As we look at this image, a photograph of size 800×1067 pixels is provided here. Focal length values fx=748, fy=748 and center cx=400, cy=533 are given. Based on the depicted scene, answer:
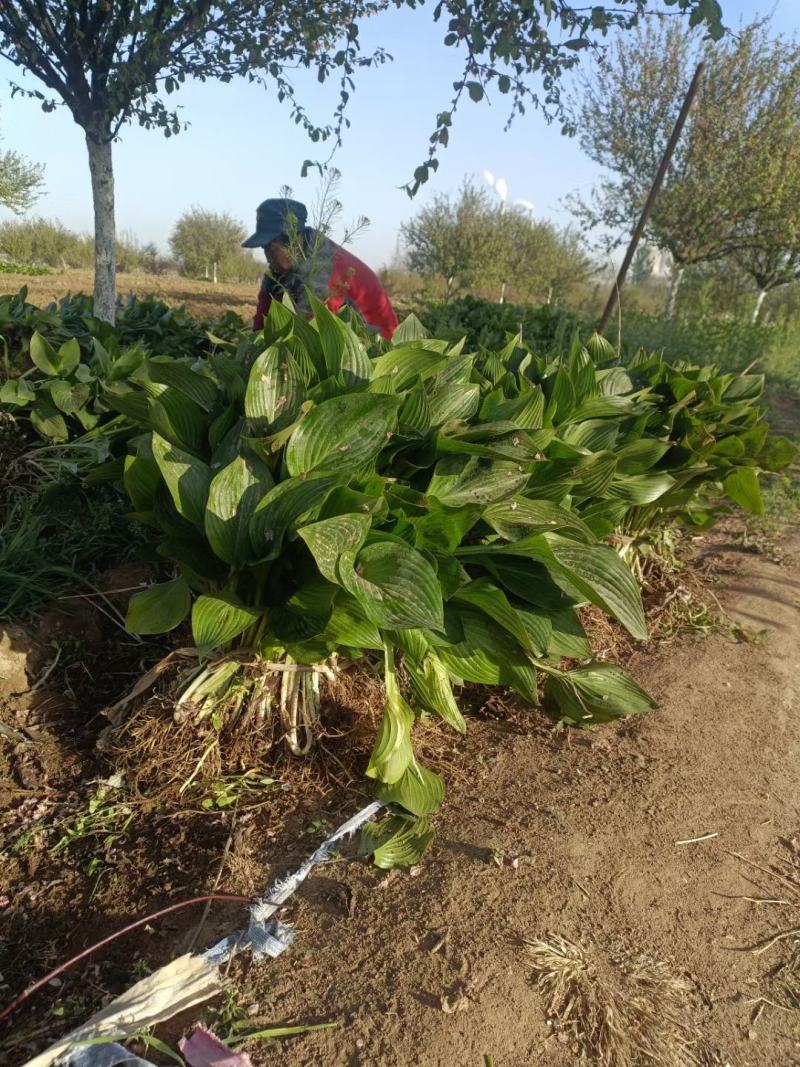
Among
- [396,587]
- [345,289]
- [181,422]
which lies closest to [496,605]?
[396,587]

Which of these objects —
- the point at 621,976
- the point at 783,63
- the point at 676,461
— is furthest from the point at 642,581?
the point at 783,63

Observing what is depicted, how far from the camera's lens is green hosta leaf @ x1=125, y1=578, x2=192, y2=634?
6.02 ft

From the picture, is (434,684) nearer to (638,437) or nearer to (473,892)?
(473,892)

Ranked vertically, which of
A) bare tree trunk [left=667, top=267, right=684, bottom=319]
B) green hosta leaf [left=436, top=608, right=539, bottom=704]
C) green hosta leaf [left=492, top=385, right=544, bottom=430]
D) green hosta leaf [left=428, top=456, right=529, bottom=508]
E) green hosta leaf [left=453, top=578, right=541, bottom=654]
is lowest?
green hosta leaf [left=436, top=608, right=539, bottom=704]

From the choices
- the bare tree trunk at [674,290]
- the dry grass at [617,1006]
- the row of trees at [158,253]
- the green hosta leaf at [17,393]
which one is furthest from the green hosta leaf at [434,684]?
the row of trees at [158,253]

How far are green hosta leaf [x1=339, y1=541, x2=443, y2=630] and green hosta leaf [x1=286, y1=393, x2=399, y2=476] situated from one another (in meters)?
0.24

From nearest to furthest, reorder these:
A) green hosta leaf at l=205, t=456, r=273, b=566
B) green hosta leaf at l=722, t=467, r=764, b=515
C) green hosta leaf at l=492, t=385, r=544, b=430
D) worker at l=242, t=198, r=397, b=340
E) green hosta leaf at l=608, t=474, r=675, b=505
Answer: green hosta leaf at l=205, t=456, r=273, b=566, green hosta leaf at l=492, t=385, r=544, b=430, green hosta leaf at l=608, t=474, r=675, b=505, green hosta leaf at l=722, t=467, r=764, b=515, worker at l=242, t=198, r=397, b=340

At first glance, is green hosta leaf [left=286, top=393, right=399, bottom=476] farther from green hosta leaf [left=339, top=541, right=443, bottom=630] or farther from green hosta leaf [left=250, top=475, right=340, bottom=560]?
green hosta leaf [left=339, top=541, right=443, bottom=630]

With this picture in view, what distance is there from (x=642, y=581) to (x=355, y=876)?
7.22 ft

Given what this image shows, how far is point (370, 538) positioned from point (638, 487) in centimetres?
133

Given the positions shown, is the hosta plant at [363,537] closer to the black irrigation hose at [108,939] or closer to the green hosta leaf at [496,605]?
the green hosta leaf at [496,605]

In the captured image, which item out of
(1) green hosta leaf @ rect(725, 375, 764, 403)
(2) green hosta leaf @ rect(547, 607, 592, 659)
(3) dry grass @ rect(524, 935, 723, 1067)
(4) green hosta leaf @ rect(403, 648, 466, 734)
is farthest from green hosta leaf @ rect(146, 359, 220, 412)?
(1) green hosta leaf @ rect(725, 375, 764, 403)

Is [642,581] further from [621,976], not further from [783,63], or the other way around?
[783,63]

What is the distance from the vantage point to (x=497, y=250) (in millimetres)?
27250
